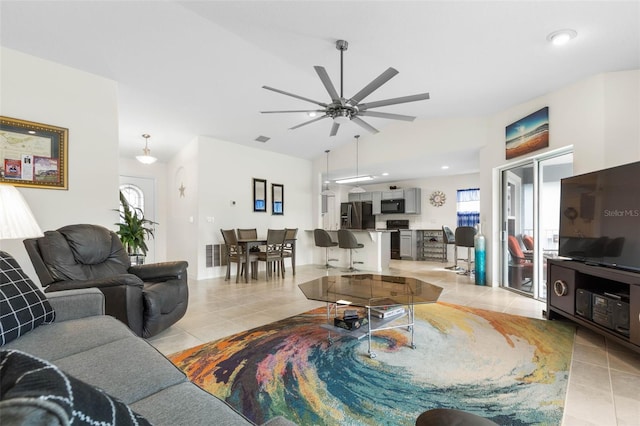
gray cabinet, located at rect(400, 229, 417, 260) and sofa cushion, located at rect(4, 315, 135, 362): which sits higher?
sofa cushion, located at rect(4, 315, 135, 362)

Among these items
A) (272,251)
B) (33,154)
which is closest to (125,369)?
(33,154)

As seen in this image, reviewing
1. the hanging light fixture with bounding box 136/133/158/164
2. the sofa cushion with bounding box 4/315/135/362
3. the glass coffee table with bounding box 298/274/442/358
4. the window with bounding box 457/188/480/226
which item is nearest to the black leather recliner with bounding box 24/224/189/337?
the sofa cushion with bounding box 4/315/135/362

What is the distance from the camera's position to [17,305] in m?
1.44

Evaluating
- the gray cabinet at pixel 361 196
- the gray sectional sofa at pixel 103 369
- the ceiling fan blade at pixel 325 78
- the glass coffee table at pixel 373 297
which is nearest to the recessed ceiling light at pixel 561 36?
the ceiling fan blade at pixel 325 78

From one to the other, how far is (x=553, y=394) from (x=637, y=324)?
97 centimetres

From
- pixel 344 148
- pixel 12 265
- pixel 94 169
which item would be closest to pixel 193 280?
pixel 94 169

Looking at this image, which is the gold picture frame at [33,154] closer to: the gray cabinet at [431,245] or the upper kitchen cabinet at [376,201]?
the upper kitchen cabinet at [376,201]

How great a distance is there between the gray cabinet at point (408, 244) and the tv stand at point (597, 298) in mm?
5221

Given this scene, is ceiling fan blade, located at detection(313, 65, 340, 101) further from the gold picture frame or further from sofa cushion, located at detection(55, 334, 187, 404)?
the gold picture frame

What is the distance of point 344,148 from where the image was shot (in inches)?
279

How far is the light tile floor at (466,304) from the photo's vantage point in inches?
68.1

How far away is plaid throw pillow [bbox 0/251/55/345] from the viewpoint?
4.48 ft

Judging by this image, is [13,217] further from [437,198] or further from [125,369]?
[437,198]

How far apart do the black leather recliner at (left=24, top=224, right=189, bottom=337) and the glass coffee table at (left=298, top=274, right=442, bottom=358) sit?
1.28m
